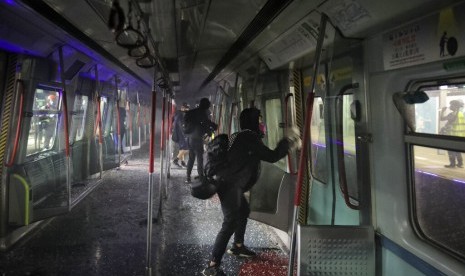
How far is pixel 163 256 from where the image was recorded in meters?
4.02

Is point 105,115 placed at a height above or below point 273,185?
above

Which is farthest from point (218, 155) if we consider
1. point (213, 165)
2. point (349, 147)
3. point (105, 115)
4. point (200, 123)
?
point (105, 115)

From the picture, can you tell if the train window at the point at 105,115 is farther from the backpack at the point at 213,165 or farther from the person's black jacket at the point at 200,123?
the backpack at the point at 213,165

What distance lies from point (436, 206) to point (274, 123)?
2923 millimetres

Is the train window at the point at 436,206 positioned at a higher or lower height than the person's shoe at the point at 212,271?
higher

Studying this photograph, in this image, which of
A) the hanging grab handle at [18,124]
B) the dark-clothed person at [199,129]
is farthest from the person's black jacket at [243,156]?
the dark-clothed person at [199,129]

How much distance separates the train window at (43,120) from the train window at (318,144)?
3993 millimetres

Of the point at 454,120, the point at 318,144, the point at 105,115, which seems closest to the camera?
the point at 454,120

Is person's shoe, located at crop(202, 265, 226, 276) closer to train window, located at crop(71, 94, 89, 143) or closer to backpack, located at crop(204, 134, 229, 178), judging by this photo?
backpack, located at crop(204, 134, 229, 178)

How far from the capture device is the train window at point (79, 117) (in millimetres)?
7309

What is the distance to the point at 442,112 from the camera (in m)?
1.94

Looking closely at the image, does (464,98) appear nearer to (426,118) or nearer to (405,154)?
(426,118)

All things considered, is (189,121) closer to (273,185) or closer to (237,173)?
(273,185)

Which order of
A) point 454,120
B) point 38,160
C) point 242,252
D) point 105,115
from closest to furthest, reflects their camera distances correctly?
1. point 454,120
2. point 242,252
3. point 38,160
4. point 105,115
